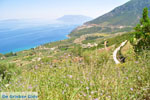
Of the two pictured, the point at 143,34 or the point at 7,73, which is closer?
the point at 7,73

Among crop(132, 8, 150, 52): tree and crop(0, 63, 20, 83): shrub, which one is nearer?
crop(0, 63, 20, 83): shrub

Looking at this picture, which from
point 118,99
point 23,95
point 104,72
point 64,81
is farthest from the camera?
point 104,72

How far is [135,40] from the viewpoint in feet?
36.5

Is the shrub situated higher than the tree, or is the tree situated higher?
the tree

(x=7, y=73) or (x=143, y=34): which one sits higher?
(x=143, y=34)

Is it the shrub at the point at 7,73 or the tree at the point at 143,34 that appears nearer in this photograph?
the shrub at the point at 7,73

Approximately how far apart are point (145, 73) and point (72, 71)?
4.52ft

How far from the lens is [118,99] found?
181 cm

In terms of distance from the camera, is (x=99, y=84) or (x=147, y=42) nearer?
(x=99, y=84)

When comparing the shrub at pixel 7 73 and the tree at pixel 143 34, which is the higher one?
the tree at pixel 143 34

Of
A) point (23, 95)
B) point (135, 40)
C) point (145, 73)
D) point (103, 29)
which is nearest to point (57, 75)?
→ point (23, 95)

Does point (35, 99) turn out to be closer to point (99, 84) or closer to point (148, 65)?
point (99, 84)

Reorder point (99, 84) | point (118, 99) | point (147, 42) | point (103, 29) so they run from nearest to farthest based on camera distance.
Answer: point (118, 99) → point (99, 84) → point (147, 42) → point (103, 29)

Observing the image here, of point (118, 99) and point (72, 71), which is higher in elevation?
point (72, 71)
